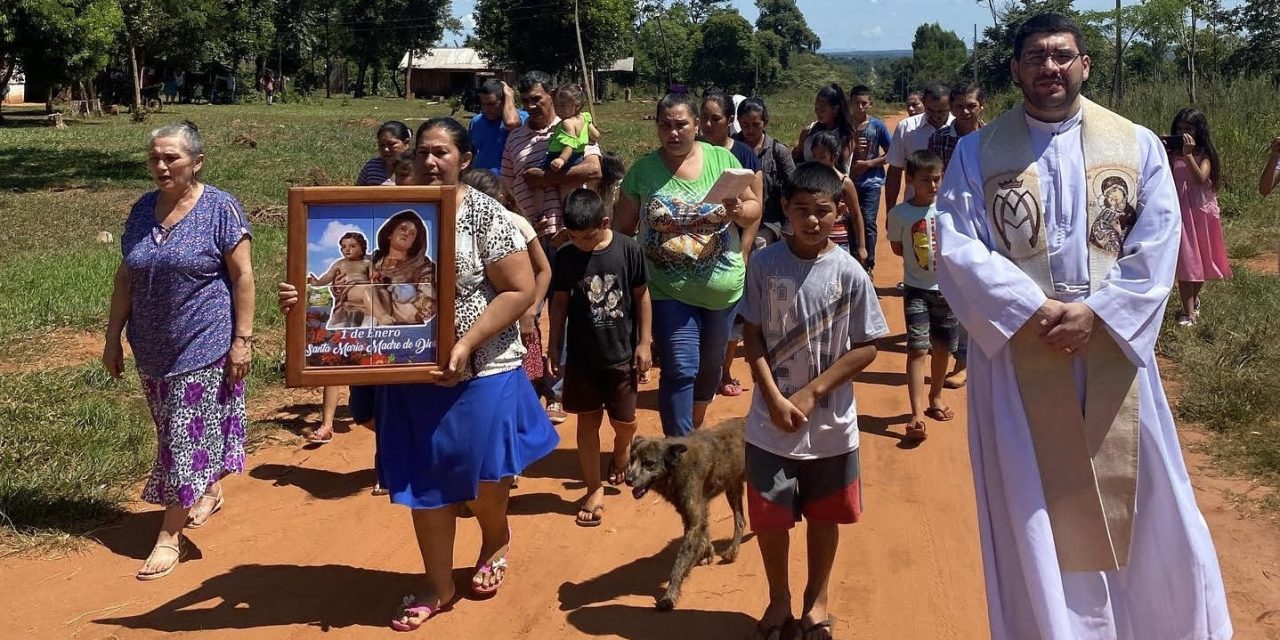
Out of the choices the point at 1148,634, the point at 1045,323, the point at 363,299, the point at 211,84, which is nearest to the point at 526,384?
the point at 363,299

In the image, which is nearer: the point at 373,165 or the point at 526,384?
the point at 526,384

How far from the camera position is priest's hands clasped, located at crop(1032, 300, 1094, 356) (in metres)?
3.30

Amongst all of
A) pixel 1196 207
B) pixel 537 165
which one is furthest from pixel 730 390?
pixel 1196 207

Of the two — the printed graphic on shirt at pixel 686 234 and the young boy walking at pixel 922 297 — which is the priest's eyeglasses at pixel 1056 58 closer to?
the printed graphic on shirt at pixel 686 234

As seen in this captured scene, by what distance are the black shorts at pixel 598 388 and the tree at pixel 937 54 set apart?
65.0 m

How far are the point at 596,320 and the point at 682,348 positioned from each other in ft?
1.48

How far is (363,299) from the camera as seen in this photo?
4.04m

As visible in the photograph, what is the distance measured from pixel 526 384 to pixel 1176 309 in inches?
279

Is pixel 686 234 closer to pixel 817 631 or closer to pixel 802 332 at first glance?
pixel 802 332

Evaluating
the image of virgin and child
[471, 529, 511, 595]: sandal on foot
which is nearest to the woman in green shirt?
[471, 529, 511, 595]: sandal on foot

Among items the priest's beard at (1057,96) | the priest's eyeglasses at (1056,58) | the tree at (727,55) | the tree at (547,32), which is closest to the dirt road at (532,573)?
the priest's beard at (1057,96)

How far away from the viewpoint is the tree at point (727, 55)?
70.8m

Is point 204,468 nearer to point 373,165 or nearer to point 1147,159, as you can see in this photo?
point 373,165

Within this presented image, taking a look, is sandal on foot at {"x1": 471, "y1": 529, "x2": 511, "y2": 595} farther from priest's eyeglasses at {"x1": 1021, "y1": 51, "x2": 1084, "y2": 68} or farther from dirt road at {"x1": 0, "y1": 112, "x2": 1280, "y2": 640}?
priest's eyeglasses at {"x1": 1021, "y1": 51, "x2": 1084, "y2": 68}
